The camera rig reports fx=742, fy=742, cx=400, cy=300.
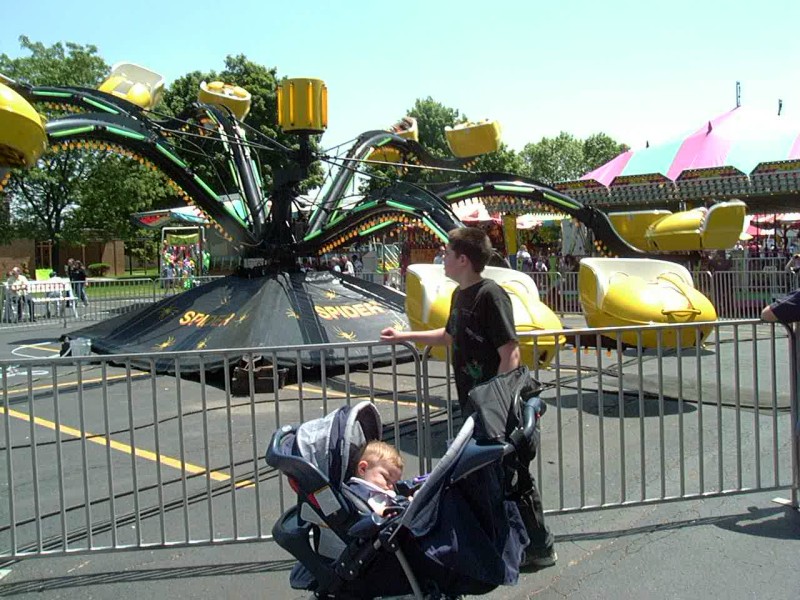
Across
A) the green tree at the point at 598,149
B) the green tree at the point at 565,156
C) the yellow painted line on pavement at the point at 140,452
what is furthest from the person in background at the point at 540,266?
the green tree at the point at 598,149

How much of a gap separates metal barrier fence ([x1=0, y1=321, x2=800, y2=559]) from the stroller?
38.6 inches

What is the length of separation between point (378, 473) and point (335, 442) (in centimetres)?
24

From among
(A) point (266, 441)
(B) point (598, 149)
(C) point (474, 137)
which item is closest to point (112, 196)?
(C) point (474, 137)

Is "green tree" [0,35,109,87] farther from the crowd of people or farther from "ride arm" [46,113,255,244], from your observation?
"ride arm" [46,113,255,244]

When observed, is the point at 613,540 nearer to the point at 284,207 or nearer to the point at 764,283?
the point at 284,207

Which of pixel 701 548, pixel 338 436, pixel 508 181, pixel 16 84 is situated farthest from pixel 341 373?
pixel 338 436

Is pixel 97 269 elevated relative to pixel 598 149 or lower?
lower

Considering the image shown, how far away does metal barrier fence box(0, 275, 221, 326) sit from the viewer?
1853cm

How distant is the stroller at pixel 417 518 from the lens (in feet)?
8.84

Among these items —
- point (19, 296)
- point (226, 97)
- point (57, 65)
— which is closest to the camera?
point (226, 97)

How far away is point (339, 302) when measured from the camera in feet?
35.3

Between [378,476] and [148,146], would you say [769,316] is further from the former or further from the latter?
[148,146]

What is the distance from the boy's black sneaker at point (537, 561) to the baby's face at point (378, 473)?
1173mm

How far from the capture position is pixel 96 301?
20.6 metres
